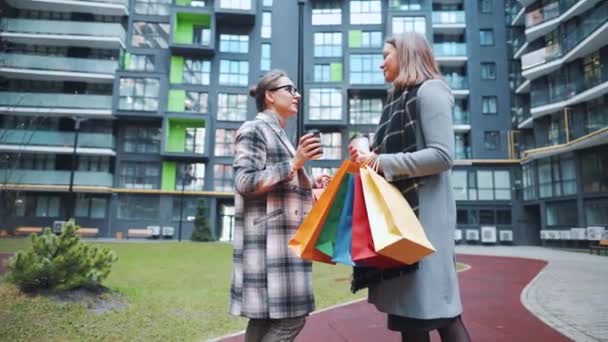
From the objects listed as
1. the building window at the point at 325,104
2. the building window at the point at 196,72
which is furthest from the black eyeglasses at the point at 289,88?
the building window at the point at 196,72

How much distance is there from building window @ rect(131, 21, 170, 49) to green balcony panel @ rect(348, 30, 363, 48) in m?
15.6

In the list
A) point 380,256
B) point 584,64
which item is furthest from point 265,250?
point 584,64

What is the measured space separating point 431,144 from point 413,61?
19.8 inches

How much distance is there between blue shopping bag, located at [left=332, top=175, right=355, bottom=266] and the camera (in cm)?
194

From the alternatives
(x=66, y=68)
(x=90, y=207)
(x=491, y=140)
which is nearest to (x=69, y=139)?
(x=90, y=207)

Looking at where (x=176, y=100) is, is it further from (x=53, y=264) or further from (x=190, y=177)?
(x=53, y=264)

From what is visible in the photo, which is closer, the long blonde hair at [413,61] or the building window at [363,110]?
the long blonde hair at [413,61]

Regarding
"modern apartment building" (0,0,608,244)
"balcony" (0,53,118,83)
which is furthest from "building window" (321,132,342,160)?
"balcony" (0,53,118,83)

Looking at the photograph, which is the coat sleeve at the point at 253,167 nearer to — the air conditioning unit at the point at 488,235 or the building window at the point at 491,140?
the air conditioning unit at the point at 488,235

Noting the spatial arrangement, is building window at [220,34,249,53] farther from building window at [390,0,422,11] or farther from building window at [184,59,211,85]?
building window at [390,0,422,11]

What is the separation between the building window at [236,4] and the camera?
36250 mm

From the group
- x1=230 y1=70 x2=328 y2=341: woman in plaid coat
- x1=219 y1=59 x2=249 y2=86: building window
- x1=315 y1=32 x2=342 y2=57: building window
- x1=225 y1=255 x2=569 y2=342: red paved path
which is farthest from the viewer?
x1=315 y1=32 x2=342 y2=57: building window

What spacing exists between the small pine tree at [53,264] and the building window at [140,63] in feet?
109

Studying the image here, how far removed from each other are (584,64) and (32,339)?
29.0m
